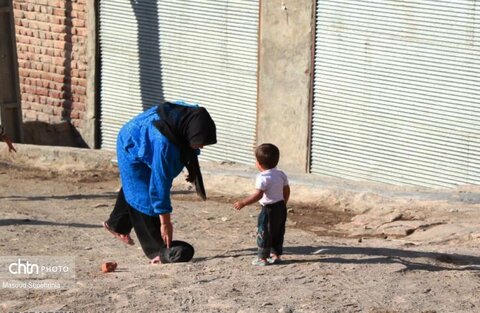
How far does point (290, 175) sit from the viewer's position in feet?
40.3

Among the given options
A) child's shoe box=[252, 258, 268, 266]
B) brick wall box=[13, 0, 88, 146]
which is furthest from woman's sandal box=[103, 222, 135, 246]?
brick wall box=[13, 0, 88, 146]

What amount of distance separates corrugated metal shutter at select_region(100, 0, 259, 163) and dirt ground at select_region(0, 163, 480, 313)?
1.87 metres

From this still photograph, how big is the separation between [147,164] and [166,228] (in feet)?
1.55

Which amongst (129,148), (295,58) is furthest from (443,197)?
(129,148)

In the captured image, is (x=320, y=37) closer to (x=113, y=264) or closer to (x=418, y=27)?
(x=418, y=27)

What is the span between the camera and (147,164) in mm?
8297

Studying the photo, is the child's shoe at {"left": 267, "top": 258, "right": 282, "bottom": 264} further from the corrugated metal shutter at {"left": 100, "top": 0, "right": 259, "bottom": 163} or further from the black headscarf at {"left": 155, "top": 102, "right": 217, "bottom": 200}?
the corrugated metal shutter at {"left": 100, "top": 0, "right": 259, "bottom": 163}

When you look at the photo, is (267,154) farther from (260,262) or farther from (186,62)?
(186,62)

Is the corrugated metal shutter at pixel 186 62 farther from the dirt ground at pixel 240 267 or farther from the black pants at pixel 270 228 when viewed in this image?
the black pants at pixel 270 228

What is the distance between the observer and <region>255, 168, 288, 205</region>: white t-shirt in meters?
8.19

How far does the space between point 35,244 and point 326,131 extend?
4.02 metres

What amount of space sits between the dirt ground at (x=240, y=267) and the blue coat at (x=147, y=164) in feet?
1.57

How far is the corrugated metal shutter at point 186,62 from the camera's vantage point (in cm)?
1320

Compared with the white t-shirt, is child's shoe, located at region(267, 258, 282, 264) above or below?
below
